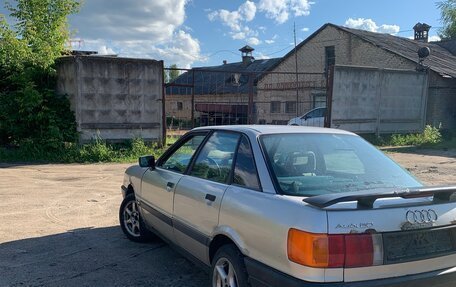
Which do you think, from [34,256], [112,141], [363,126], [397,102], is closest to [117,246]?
[34,256]

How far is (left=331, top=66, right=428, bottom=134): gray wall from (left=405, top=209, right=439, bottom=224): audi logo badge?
1359 cm

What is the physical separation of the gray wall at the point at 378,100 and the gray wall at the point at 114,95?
692cm

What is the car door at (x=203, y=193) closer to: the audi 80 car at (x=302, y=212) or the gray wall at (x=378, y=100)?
the audi 80 car at (x=302, y=212)

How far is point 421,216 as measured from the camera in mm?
2658

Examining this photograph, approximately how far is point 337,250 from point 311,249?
15 centimetres

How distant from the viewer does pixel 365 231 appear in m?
2.50

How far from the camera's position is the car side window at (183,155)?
4152mm

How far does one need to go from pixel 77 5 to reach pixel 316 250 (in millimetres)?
12117

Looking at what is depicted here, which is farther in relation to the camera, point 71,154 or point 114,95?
point 114,95

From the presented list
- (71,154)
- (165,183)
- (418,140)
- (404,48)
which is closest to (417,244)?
(165,183)

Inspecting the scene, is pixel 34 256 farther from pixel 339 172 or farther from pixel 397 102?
pixel 397 102

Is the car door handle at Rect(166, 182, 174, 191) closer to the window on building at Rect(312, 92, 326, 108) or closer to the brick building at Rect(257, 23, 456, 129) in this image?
the brick building at Rect(257, 23, 456, 129)

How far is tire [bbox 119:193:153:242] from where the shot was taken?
509 centimetres

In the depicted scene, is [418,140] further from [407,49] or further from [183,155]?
[183,155]
